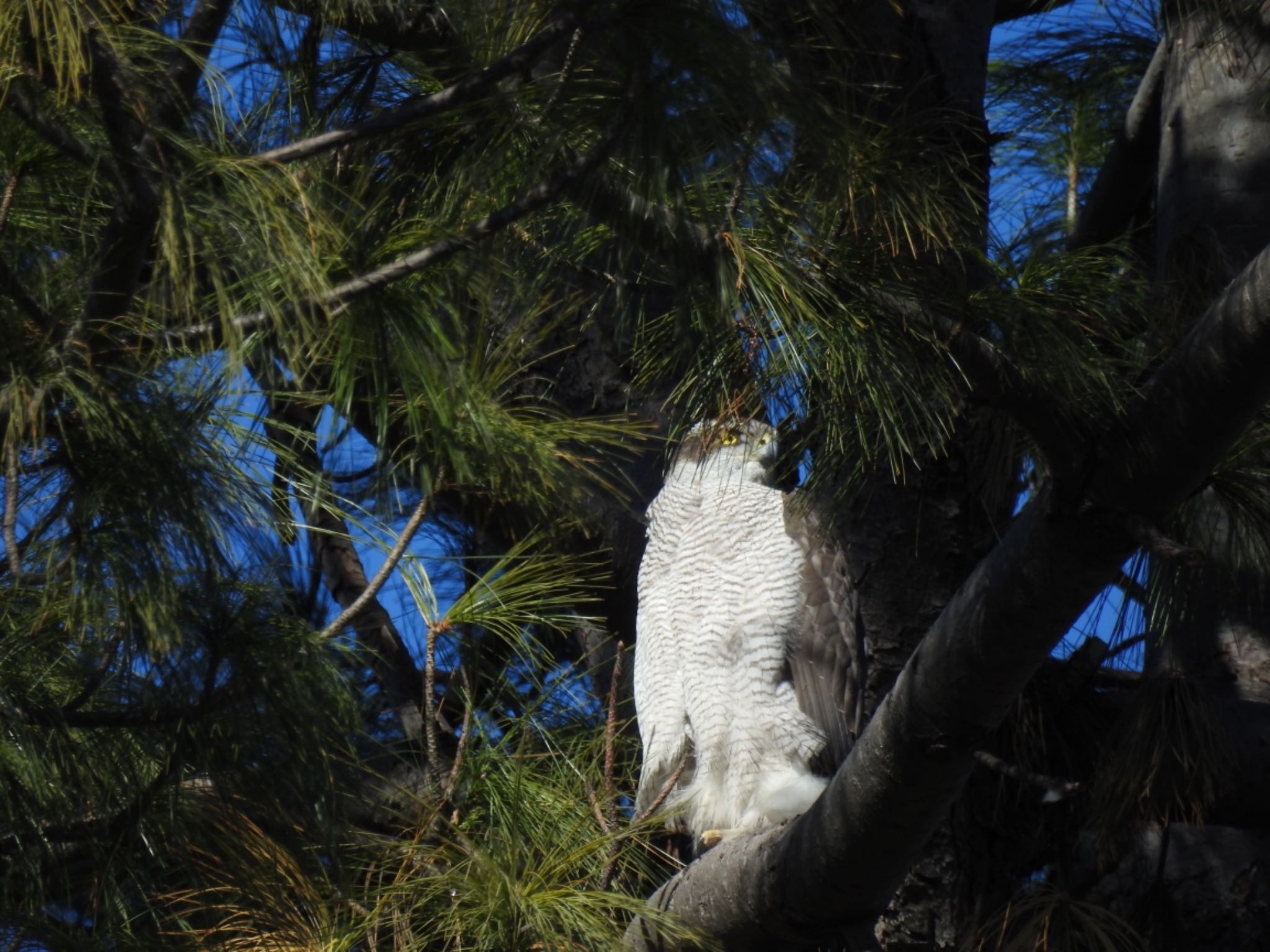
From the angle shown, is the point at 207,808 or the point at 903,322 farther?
the point at 207,808

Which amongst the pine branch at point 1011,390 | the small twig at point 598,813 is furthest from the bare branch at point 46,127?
the small twig at point 598,813

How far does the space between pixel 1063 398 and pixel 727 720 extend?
1447 millimetres

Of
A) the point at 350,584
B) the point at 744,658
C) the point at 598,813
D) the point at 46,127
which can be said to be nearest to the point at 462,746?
the point at 598,813

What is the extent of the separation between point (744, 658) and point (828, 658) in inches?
7.0

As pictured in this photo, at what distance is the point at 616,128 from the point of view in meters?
1.57

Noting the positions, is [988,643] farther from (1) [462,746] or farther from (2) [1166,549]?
(1) [462,746]

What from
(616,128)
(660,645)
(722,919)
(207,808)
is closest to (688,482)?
(660,645)

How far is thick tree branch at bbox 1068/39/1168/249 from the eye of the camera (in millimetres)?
3352

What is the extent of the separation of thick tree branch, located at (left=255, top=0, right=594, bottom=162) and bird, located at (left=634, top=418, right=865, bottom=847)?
4.46 feet

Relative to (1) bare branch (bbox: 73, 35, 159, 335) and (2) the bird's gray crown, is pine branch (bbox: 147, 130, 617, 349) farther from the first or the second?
(2) the bird's gray crown

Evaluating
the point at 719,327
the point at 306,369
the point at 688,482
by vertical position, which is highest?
the point at 688,482

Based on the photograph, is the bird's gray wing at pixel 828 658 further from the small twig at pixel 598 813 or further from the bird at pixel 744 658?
the small twig at pixel 598 813

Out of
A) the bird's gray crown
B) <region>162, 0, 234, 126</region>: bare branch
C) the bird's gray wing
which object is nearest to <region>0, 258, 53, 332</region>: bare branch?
<region>162, 0, 234, 126</region>: bare branch

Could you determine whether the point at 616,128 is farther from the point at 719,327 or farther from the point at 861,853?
the point at 861,853
